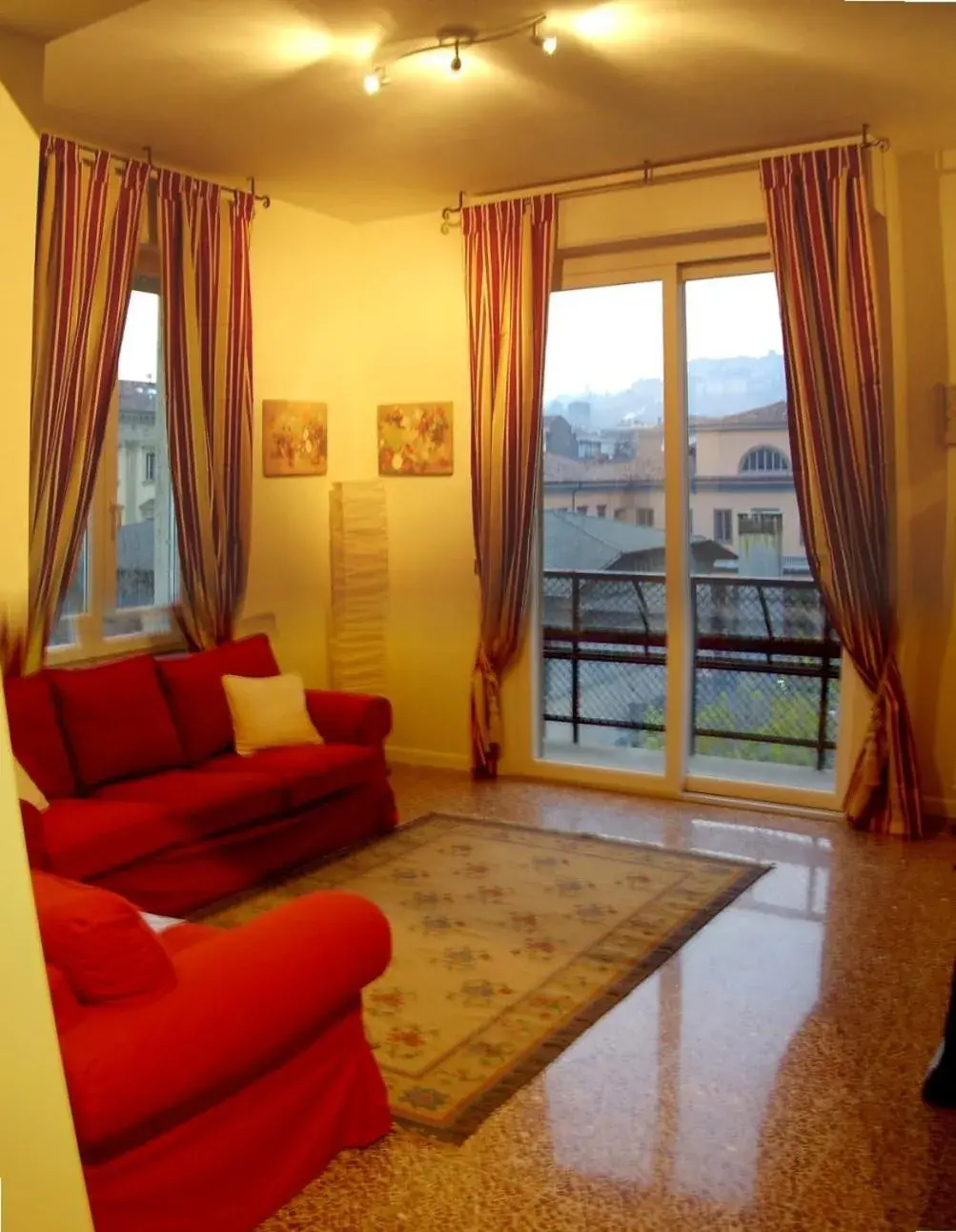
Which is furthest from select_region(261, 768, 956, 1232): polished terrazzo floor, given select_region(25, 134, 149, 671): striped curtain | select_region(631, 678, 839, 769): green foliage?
select_region(25, 134, 149, 671): striped curtain

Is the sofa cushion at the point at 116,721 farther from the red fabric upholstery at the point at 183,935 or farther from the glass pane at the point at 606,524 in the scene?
the glass pane at the point at 606,524

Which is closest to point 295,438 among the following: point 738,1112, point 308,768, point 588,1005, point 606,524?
point 606,524

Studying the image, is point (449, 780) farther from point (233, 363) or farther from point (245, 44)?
point (245, 44)

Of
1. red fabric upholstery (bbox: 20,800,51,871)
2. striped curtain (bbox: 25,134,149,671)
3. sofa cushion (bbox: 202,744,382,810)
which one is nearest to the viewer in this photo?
red fabric upholstery (bbox: 20,800,51,871)

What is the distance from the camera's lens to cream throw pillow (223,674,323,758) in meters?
5.14

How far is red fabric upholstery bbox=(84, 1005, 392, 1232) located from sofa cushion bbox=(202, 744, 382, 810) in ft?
6.65

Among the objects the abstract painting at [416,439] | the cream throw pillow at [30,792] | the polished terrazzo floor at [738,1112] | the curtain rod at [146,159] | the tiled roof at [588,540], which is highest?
the curtain rod at [146,159]

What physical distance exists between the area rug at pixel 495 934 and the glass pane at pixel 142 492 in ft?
5.10

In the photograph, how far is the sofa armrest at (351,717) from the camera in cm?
528

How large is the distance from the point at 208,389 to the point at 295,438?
0.80 meters

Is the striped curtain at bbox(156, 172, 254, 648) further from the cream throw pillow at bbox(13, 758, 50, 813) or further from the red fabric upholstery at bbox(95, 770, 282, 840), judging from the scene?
the cream throw pillow at bbox(13, 758, 50, 813)

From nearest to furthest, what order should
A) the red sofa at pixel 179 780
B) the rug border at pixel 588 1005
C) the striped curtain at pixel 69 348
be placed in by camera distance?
1. the rug border at pixel 588 1005
2. the red sofa at pixel 179 780
3. the striped curtain at pixel 69 348

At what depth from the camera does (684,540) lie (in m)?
5.82

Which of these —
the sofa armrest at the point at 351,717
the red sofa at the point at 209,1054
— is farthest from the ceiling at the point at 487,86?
the red sofa at the point at 209,1054
